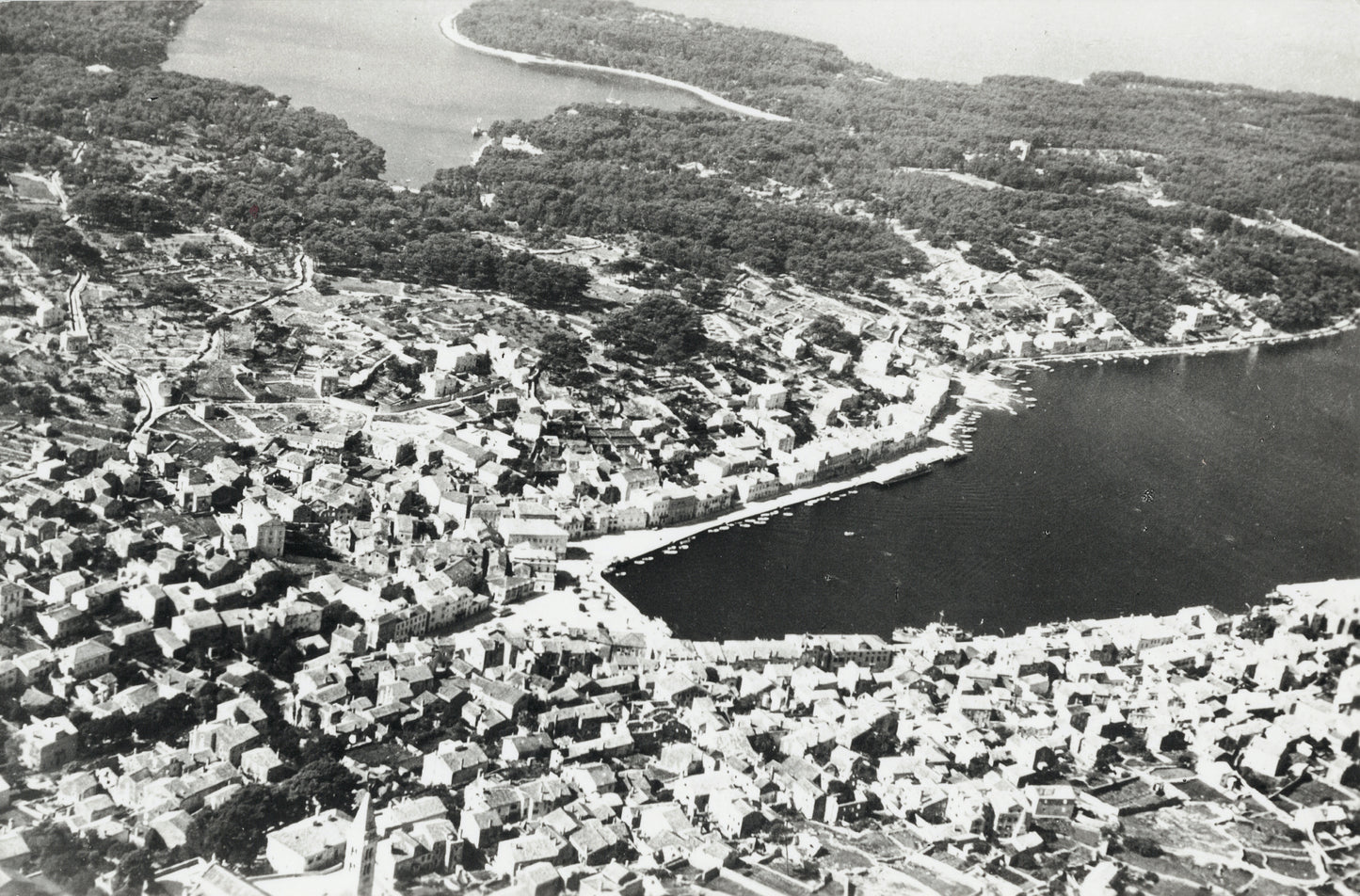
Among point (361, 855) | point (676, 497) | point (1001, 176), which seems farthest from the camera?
point (1001, 176)

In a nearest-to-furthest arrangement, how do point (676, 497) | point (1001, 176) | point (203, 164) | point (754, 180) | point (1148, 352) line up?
1. point (676, 497)
2. point (1148, 352)
3. point (203, 164)
4. point (1001, 176)
5. point (754, 180)

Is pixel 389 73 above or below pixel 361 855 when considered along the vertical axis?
A: above

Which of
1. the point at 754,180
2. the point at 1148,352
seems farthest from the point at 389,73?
the point at 1148,352

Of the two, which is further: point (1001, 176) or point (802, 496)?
point (1001, 176)

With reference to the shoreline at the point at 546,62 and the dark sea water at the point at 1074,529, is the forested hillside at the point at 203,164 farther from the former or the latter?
the shoreline at the point at 546,62

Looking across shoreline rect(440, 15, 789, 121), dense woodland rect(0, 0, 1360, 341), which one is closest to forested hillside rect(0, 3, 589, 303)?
dense woodland rect(0, 0, 1360, 341)

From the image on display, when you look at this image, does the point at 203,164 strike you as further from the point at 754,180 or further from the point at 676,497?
the point at 676,497

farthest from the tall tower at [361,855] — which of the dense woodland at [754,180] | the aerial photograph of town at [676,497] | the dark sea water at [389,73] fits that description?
the dark sea water at [389,73]
